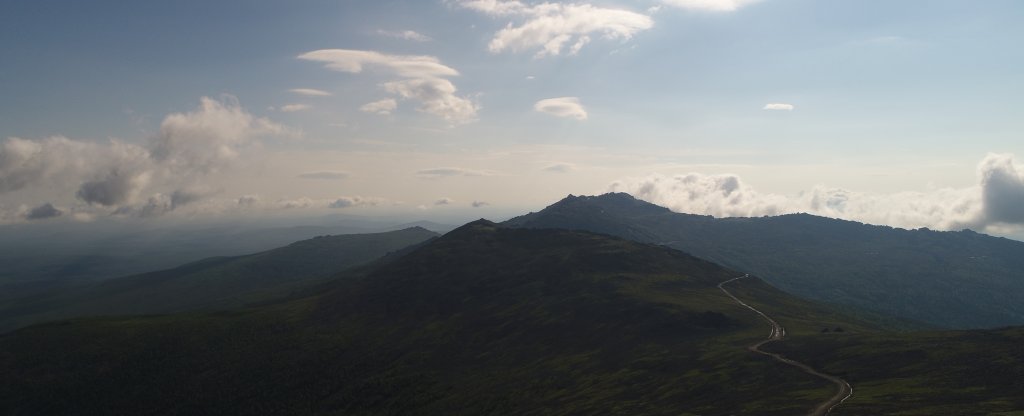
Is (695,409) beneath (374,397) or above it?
above

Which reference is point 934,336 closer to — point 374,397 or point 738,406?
point 738,406

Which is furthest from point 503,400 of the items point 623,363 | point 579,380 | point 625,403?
point 625,403

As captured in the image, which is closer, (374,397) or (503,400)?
(503,400)

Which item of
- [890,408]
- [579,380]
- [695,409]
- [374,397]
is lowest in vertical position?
[374,397]

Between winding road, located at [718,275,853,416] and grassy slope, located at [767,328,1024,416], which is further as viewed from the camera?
winding road, located at [718,275,853,416]

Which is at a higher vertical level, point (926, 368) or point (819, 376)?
point (926, 368)

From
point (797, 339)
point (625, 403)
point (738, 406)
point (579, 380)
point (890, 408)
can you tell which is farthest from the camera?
point (579, 380)

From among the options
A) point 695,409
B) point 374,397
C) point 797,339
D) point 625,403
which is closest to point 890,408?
point 695,409

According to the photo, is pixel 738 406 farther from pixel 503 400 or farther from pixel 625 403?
pixel 503 400

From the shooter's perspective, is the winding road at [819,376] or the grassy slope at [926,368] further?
the winding road at [819,376]

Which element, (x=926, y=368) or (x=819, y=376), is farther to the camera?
(x=819, y=376)

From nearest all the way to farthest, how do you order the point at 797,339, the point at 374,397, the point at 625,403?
the point at 625,403 → the point at 797,339 → the point at 374,397
